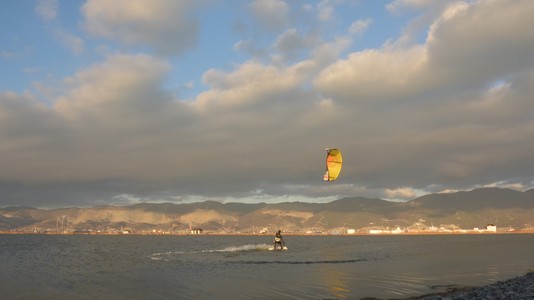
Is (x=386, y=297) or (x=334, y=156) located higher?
(x=334, y=156)

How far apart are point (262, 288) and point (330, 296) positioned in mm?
5235

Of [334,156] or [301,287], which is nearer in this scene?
[301,287]

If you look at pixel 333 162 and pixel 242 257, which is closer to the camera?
pixel 333 162

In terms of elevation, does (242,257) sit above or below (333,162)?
below

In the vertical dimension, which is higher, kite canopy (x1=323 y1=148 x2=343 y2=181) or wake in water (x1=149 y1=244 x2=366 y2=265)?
kite canopy (x1=323 y1=148 x2=343 y2=181)

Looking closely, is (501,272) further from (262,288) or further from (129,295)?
(129,295)

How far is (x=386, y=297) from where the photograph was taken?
2538 centimetres

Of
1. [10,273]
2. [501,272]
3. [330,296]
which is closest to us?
[330,296]

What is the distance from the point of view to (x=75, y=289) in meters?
29.7

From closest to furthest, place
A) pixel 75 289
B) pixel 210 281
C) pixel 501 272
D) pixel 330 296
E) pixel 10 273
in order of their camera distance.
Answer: pixel 330 296 < pixel 75 289 < pixel 210 281 < pixel 501 272 < pixel 10 273

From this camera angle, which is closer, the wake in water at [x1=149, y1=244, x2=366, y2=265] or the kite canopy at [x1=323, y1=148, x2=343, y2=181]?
the kite canopy at [x1=323, y1=148, x2=343, y2=181]

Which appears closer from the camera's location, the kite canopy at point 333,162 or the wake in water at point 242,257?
the kite canopy at point 333,162

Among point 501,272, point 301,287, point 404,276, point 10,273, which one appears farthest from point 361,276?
point 10,273

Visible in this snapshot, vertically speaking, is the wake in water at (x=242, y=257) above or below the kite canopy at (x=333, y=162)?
below
